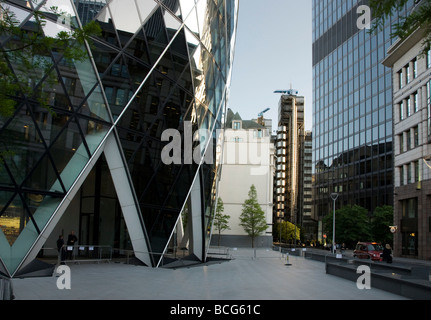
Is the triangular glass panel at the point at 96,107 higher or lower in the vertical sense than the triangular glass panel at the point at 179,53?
lower

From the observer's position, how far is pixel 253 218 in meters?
78.8

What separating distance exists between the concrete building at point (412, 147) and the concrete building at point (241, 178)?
3341 cm

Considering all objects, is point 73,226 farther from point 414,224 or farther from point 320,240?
point 320,240

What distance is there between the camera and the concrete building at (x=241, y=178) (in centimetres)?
8269

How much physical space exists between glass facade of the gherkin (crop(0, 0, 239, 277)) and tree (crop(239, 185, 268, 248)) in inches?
1988

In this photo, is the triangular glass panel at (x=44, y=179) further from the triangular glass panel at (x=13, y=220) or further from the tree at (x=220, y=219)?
the tree at (x=220, y=219)

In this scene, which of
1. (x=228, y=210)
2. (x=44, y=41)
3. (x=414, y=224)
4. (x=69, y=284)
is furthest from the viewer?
(x=228, y=210)

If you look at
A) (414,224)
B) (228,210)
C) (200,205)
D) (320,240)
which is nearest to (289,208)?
(320,240)

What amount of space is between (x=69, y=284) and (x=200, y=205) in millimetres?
12417

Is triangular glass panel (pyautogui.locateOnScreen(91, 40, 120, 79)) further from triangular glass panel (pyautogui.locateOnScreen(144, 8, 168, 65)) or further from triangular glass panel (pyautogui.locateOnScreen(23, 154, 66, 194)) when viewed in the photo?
triangular glass panel (pyautogui.locateOnScreen(23, 154, 66, 194))

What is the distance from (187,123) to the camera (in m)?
23.2

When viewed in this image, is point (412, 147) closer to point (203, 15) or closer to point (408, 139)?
point (408, 139)

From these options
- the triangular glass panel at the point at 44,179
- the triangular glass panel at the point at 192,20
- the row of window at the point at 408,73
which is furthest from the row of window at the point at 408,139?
the triangular glass panel at the point at 44,179
